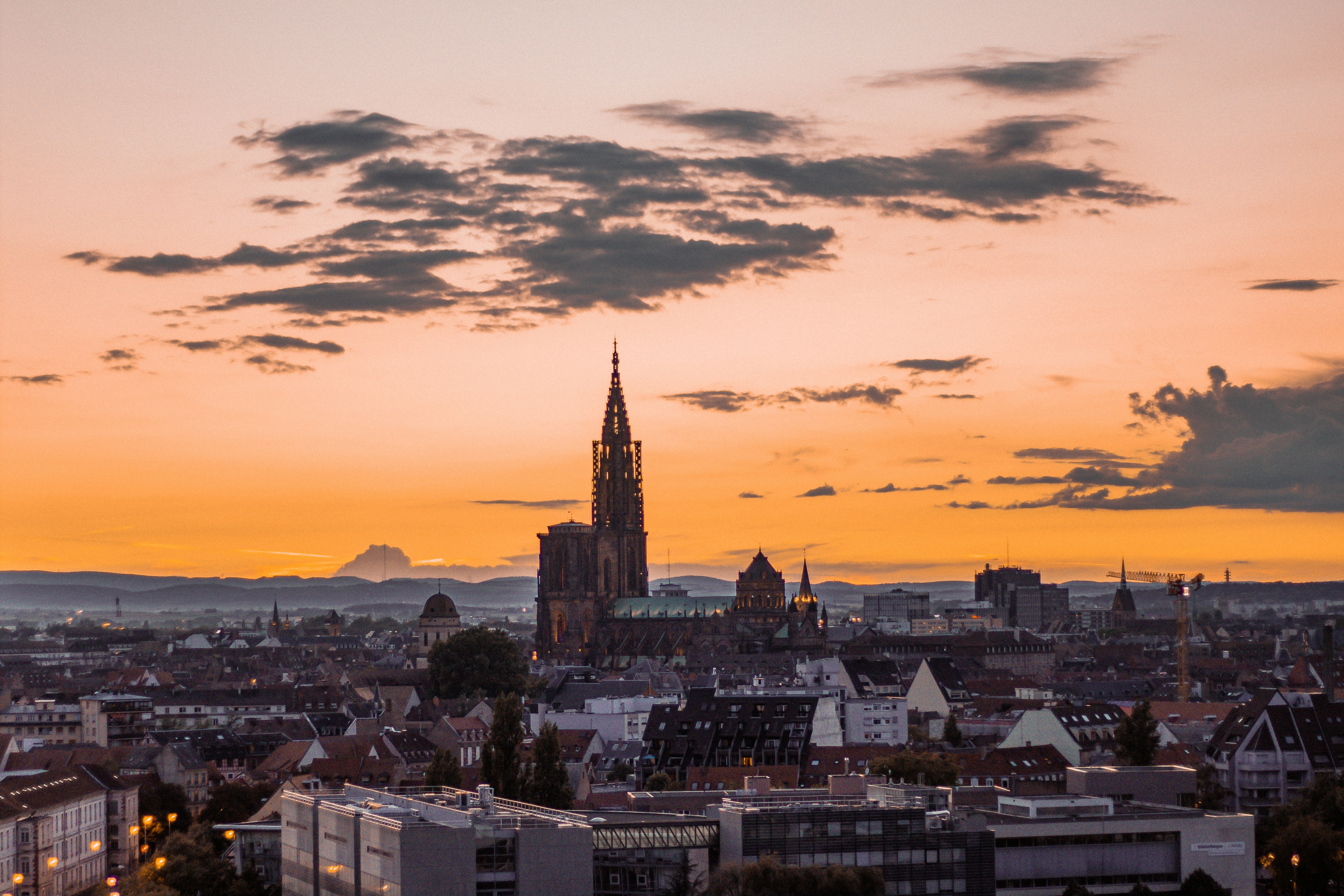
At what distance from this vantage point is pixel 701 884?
8056 cm

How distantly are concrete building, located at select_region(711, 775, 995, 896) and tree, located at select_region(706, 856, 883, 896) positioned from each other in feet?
4.13

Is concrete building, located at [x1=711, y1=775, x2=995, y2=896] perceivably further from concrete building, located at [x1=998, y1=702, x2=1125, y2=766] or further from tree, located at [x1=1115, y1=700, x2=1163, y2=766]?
concrete building, located at [x1=998, y1=702, x2=1125, y2=766]

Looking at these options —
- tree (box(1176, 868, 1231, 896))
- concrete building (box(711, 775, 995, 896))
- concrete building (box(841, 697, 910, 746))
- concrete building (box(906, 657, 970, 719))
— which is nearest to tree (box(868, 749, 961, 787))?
tree (box(1176, 868, 1231, 896))

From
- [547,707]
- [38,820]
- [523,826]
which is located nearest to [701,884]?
[523,826]

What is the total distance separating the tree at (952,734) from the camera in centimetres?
16000

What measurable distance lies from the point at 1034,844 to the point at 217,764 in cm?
9844

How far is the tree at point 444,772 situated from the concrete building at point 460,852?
37357 mm

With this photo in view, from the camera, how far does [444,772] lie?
123m

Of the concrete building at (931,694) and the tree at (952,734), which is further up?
the concrete building at (931,694)

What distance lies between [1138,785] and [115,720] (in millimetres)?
109600

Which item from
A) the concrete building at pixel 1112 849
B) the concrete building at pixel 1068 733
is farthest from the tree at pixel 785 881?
the concrete building at pixel 1068 733

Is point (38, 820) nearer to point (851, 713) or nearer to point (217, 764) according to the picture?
point (217, 764)

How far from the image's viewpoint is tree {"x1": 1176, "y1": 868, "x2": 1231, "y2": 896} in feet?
285

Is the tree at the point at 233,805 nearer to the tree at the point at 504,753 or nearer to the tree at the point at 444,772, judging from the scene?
the tree at the point at 444,772
